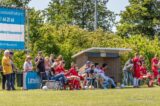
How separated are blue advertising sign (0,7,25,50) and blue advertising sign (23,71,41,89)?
3.04 metres

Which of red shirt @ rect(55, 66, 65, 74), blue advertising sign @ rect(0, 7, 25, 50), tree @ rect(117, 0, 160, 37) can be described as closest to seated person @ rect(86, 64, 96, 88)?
red shirt @ rect(55, 66, 65, 74)

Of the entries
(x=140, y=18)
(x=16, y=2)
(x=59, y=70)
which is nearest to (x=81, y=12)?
(x=140, y=18)

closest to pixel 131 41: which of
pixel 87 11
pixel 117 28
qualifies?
pixel 117 28

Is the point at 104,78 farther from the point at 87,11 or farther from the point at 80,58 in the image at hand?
the point at 87,11

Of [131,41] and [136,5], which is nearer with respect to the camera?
[131,41]

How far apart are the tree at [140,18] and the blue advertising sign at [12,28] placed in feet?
141

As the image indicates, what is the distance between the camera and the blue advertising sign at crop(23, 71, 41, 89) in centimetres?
2461

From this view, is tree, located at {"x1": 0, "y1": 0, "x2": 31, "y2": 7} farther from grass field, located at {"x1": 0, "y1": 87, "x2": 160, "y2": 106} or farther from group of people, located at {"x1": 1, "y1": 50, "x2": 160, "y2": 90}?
grass field, located at {"x1": 0, "y1": 87, "x2": 160, "y2": 106}

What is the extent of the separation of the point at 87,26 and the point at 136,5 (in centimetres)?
1043

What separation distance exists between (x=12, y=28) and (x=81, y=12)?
171ft

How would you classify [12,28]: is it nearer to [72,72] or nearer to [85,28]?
[72,72]

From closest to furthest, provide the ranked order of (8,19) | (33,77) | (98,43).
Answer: (33,77) < (8,19) < (98,43)

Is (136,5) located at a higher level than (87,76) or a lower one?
higher

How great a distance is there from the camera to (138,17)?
234 ft
